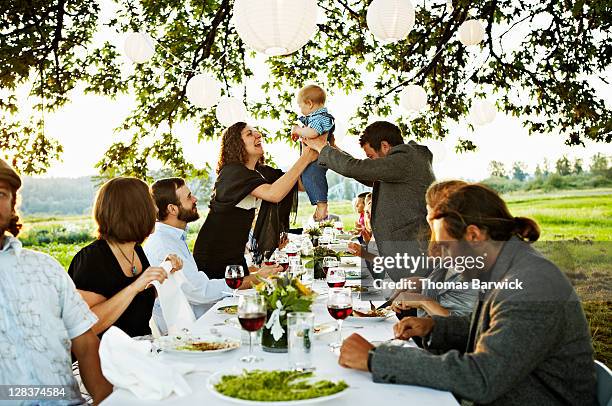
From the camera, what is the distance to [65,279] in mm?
1780

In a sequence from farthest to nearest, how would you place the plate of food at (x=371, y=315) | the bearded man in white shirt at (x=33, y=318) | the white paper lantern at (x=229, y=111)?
the white paper lantern at (x=229, y=111), the plate of food at (x=371, y=315), the bearded man in white shirt at (x=33, y=318)

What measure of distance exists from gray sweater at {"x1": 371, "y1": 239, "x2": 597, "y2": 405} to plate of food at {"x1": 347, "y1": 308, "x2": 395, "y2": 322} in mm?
661

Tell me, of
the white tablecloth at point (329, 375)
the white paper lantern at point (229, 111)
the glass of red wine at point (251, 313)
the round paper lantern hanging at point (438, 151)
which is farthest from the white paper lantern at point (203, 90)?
the glass of red wine at point (251, 313)

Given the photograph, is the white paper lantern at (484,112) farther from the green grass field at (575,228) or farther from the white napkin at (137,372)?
the white napkin at (137,372)

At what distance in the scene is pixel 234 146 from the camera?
362cm

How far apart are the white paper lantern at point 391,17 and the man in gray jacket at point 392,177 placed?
2.51 ft

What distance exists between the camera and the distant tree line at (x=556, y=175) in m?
8.16

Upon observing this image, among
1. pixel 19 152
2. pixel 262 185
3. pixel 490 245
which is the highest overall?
pixel 19 152

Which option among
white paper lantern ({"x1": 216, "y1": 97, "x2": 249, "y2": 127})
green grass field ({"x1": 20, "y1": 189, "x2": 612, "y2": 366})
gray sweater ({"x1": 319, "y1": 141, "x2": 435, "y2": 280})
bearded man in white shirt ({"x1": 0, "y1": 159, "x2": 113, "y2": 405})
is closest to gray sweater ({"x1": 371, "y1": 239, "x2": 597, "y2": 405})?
bearded man in white shirt ({"x1": 0, "y1": 159, "x2": 113, "y2": 405})

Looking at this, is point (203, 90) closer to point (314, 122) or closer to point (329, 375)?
point (314, 122)

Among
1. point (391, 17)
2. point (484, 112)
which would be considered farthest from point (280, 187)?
point (484, 112)

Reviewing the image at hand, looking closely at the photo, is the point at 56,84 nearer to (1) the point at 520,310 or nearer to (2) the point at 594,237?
(1) the point at 520,310

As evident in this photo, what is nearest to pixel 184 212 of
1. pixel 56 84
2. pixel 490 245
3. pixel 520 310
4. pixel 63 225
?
pixel 490 245

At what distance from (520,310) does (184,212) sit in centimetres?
214
